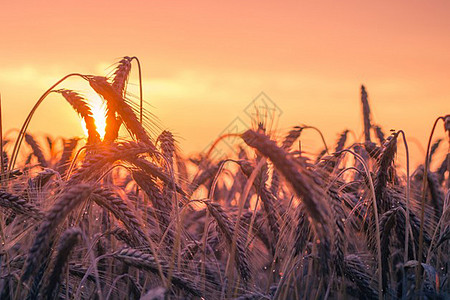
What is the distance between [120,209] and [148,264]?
Answer: 1.21ft

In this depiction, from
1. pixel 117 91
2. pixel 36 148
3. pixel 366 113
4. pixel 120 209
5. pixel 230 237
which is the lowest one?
pixel 230 237

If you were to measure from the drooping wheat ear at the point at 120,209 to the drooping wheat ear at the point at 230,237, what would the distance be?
0.51 m

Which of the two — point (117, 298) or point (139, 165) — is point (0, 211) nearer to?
point (139, 165)

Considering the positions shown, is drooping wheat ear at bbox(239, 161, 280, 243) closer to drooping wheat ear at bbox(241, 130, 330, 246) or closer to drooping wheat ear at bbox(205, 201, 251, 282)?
drooping wheat ear at bbox(205, 201, 251, 282)

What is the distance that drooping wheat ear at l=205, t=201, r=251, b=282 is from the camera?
11.0 ft

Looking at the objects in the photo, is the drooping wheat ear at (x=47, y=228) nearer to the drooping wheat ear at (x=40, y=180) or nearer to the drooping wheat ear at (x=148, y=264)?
the drooping wheat ear at (x=148, y=264)

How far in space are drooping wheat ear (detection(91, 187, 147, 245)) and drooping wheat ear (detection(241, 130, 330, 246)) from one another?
91cm

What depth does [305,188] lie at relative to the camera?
2.38 m

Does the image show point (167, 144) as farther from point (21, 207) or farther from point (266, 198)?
point (21, 207)

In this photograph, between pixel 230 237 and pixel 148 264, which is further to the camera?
pixel 230 237

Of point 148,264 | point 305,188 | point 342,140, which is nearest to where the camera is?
point 305,188

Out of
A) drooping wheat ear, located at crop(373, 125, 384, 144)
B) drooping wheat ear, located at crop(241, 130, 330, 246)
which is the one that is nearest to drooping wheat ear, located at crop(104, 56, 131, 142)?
drooping wheat ear, located at crop(241, 130, 330, 246)

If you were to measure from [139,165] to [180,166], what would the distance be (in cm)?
276

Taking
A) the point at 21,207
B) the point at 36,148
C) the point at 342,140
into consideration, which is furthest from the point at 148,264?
the point at 342,140
